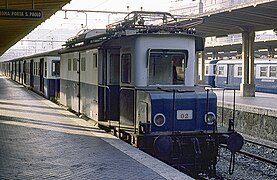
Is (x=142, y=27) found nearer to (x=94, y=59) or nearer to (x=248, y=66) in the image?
(x=94, y=59)

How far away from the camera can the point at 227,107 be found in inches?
859

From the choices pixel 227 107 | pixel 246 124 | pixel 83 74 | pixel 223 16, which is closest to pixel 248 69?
pixel 223 16

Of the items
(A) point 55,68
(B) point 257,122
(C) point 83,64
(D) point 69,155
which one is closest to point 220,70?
(A) point 55,68

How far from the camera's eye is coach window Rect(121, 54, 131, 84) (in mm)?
10714

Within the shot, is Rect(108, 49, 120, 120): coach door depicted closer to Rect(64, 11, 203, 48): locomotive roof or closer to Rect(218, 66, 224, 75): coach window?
Rect(64, 11, 203, 48): locomotive roof

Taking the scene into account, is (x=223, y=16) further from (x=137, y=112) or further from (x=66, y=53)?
(x=137, y=112)

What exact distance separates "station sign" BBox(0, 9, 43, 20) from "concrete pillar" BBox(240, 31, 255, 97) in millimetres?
20784

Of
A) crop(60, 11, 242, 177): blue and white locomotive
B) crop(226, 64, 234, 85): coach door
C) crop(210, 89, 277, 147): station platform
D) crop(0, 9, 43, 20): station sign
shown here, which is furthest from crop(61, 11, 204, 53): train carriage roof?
crop(226, 64, 234, 85): coach door

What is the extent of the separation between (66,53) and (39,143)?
7.14 metres

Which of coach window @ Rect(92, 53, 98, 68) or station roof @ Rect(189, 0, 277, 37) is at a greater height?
station roof @ Rect(189, 0, 277, 37)

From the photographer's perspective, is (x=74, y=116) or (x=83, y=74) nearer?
(x=83, y=74)

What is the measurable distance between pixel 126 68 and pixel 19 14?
276cm

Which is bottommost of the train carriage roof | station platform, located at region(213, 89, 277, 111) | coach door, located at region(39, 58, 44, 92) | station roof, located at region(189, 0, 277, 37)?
station platform, located at region(213, 89, 277, 111)

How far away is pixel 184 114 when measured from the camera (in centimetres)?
1023
